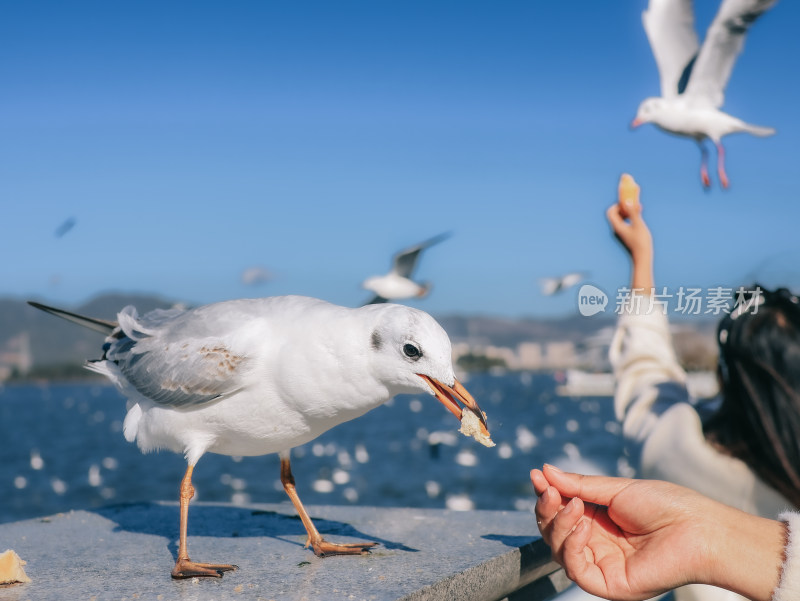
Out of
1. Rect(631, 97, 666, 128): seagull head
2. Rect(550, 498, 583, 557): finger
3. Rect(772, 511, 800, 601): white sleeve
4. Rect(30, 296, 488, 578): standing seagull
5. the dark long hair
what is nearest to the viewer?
Rect(772, 511, 800, 601): white sleeve

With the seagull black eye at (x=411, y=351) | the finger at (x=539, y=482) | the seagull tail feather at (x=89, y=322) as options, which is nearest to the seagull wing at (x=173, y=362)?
the seagull tail feather at (x=89, y=322)

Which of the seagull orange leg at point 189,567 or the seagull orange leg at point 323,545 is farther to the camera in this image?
the seagull orange leg at point 323,545

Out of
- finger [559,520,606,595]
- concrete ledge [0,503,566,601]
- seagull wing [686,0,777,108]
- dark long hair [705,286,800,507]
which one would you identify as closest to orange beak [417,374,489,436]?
finger [559,520,606,595]

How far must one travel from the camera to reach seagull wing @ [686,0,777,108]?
826 cm

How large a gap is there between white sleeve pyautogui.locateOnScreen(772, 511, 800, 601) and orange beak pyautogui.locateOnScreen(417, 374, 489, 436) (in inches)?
40.7

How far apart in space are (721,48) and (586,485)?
25.2 ft

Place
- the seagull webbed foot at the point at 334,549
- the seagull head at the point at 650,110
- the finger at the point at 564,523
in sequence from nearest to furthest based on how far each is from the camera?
the finger at the point at 564,523 → the seagull webbed foot at the point at 334,549 → the seagull head at the point at 650,110

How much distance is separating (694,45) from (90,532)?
7807 millimetres

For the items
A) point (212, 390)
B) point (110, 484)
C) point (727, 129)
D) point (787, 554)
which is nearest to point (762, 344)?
point (787, 554)

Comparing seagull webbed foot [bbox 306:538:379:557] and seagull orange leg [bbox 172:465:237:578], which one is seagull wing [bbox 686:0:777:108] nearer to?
seagull webbed foot [bbox 306:538:379:557]

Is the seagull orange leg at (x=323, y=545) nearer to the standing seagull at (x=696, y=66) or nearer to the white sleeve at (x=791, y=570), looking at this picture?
the white sleeve at (x=791, y=570)

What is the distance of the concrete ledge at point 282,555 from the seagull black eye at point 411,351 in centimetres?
84

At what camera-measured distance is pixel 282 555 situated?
3863 millimetres

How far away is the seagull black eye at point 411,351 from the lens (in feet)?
10.3
